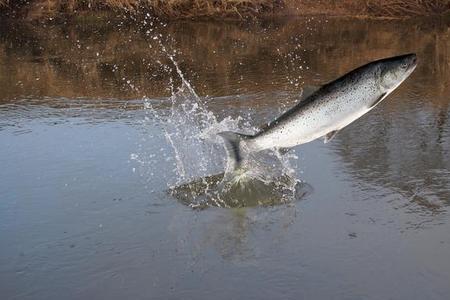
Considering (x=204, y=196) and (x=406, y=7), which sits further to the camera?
(x=406, y=7)

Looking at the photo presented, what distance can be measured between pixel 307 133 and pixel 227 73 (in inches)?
257

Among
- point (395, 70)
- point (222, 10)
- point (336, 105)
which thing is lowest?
point (336, 105)

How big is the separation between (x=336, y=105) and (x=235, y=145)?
0.87 meters

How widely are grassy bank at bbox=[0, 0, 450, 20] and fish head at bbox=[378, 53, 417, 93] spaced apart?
13.3 m

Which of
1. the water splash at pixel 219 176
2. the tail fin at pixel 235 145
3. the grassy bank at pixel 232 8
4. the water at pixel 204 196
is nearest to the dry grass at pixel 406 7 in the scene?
the grassy bank at pixel 232 8

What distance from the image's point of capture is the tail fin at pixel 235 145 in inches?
213

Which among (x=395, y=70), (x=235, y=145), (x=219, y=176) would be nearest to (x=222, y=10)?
(x=219, y=176)

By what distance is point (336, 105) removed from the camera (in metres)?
4.95

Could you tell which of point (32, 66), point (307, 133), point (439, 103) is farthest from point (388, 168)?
point (32, 66)

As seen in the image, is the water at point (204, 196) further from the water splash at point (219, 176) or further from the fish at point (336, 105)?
the fish at point (336, 105)

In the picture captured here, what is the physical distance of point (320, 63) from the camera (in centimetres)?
1201

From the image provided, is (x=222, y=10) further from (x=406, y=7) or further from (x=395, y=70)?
(x=395, y=70)

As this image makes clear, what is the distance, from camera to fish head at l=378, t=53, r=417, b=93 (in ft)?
15.6

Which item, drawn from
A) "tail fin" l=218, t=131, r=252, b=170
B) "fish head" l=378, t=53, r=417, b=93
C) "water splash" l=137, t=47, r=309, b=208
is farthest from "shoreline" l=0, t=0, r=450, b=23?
"fish head" l=378, t=53, r=417, b=93
